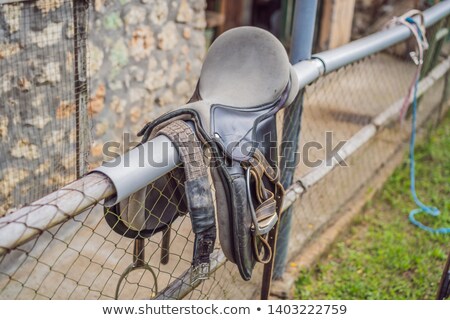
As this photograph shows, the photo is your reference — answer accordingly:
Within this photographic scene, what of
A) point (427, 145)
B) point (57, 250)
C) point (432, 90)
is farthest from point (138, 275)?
point (432, 90)

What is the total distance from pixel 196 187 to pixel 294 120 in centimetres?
102

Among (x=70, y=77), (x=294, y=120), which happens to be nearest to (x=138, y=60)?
(x=70, y=77)

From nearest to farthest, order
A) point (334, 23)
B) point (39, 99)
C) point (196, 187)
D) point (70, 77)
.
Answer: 1. point (196, 187)
2. point (39, 99)
3. point (70, 77)
4. point (334, 23)

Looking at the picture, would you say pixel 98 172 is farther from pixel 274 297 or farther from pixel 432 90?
pixel 432 90

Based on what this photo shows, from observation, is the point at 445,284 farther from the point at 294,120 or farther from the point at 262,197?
the point at 262,197

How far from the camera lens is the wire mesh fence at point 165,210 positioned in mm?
1460

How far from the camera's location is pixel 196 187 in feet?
4.86

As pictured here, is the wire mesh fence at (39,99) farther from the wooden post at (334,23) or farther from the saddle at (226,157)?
the wooden post at (334,23)

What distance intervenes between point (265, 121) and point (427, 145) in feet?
9.97

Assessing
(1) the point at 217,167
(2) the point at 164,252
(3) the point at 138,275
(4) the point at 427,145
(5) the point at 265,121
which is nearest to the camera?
(1) the point at 217,167

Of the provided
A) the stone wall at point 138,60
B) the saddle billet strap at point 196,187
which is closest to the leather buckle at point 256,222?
the saddle billet strap at point 196,187

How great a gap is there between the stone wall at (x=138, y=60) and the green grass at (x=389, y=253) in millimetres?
1497

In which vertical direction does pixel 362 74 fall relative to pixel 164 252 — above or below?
below

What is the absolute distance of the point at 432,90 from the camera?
16.3ft
